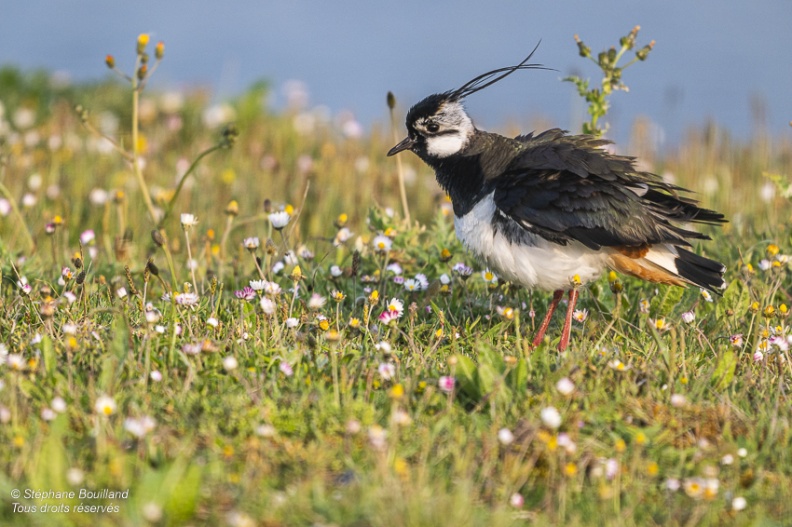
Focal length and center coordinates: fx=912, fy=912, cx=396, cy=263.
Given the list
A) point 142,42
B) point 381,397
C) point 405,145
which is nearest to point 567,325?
point 381,397

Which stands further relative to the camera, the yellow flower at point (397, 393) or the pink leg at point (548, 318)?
the pink leg at point (548, 318)


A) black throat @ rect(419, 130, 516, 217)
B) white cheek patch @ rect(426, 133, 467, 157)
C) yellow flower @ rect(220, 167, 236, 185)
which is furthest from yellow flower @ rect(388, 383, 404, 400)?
yellow flower @ rect(220, 167, 236, 185)

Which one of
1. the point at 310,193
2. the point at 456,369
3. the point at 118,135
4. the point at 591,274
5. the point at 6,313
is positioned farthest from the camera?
the point at 118,135

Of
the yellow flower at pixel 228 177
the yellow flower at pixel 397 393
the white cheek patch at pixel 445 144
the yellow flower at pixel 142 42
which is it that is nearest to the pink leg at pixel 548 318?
the white cheek patch at pixel 445 144

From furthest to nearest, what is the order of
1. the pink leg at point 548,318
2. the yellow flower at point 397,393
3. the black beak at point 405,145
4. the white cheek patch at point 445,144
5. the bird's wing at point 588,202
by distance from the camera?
the black beak at point 405,145, the white cheek patch at point 445,144, the pink leg at point 548,318, the bird's wing at point 588,202, the yellow flower at point 397,393

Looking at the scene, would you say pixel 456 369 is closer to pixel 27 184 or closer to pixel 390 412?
pixel 390 412

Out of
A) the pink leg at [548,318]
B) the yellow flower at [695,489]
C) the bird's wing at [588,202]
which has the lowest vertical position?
the yellow flower at [695,489]

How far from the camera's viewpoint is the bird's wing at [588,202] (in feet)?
15.5

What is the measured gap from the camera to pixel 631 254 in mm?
4836

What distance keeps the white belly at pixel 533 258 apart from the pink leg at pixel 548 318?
0.21 meters

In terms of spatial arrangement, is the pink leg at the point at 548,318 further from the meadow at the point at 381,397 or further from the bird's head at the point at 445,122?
the bird's head at the point at 445,122

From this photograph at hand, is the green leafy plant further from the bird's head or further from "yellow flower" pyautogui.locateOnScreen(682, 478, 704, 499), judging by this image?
"yellow flower" pyautogui.locateOnScreen(682, 478, 704, 499)

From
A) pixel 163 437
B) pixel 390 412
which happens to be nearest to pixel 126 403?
pixel 163 437

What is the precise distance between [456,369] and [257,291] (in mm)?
1501
